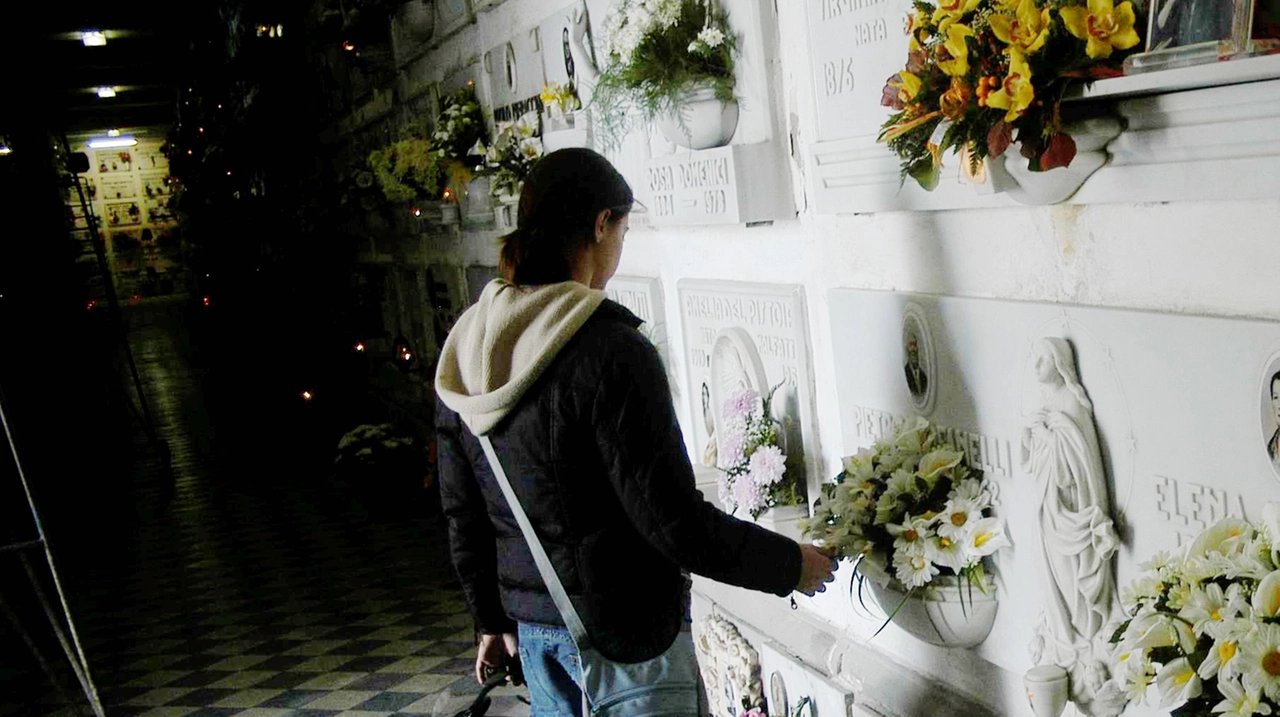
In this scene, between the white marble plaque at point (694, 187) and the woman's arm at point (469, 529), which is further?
the white marble plaque at point (694, 187)

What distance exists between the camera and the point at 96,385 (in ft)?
43.2

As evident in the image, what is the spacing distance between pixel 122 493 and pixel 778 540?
10.8 m

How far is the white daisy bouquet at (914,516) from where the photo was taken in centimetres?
269

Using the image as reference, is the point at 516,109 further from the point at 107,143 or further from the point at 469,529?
the point at 107,143

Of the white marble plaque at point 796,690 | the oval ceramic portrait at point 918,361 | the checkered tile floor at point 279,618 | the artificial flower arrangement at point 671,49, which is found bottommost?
the checkered tile floor at point 279,618

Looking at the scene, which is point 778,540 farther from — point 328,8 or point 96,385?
point 96,385

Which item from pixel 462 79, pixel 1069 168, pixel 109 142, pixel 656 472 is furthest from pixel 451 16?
pixel 109 142

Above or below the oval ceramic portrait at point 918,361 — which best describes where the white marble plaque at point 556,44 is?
above

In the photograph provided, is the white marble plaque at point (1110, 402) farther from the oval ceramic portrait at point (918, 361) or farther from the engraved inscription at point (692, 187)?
the engraved inscription at point (692, 187)

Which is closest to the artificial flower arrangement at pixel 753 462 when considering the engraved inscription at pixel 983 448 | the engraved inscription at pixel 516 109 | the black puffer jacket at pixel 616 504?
the engraved inscription at pixel 983 448

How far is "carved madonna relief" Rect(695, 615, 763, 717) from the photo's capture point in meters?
4.18

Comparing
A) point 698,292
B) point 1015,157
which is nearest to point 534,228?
point 1015,157

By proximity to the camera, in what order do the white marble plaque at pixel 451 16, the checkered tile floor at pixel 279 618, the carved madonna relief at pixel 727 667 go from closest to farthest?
1. the carved madonna relief at pixel 727 667
2. the checkered tile floor at pixel 279 618
3. the white marble plaque at pixel 451 16

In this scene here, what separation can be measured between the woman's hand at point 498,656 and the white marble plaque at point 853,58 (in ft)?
4.81
